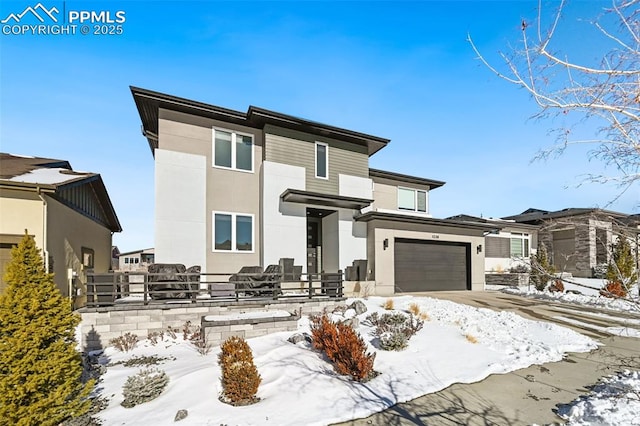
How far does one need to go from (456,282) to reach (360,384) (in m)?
14.6

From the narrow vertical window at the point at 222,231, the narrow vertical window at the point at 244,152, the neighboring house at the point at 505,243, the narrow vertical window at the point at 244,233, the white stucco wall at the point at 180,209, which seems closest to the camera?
the white stucco wall at the point at 180,209

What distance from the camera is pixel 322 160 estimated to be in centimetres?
1523

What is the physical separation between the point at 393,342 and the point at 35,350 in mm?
6261

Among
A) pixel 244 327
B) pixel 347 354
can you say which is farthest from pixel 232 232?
pixel 347 354

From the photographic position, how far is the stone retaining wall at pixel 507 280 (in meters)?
21.3

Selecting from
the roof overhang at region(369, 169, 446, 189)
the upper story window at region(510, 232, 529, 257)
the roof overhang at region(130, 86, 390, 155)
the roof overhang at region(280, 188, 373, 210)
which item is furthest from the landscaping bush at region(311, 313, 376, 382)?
the upper story window at region(510, 232, 529, 257)

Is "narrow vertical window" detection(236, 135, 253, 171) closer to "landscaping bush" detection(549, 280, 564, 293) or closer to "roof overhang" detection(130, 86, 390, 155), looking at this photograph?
"roof overhang" detection(130, 86, 390, 155)

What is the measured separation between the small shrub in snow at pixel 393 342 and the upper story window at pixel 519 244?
22.3 meters

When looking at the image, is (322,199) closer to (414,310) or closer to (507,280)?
(414,310)

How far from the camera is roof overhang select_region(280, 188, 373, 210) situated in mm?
13242

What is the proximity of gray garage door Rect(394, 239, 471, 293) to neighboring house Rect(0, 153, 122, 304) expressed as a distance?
13820 mm

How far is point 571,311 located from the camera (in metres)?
12.8

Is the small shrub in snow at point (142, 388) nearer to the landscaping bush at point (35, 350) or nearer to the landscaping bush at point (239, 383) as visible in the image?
the landscaping bush at point (35, 350)

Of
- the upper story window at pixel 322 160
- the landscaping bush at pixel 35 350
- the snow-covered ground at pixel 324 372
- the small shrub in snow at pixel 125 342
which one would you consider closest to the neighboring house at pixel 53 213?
the landscaping bush at pixel 35 350
